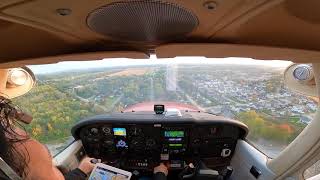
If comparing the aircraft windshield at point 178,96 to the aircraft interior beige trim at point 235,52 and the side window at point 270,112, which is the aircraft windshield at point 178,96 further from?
the aircraft interior beige trim at point 235,52

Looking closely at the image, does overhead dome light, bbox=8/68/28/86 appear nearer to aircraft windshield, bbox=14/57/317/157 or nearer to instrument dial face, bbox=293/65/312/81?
aircraft windshield, bbox=14/57/317/157

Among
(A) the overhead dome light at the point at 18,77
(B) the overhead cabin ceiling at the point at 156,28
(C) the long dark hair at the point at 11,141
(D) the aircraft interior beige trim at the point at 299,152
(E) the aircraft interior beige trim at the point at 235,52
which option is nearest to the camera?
(B) the overhead cabin ceiling at the point at 156,28

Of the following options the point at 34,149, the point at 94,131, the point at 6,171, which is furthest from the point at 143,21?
the point at 94,131

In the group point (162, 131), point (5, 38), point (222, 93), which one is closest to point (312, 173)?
point (222, 93)

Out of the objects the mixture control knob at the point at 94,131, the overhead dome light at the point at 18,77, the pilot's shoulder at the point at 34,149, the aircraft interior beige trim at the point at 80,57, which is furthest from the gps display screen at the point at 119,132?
the aircraft interior beige trim at the point at 80,57

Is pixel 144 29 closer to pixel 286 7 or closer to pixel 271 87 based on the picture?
pixel 286 7

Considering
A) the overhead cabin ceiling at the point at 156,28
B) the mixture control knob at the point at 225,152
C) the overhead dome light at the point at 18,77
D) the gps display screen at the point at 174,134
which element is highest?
the overhead cabin ceiling at the point at 156,28

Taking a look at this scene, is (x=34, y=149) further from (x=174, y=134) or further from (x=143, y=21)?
(x=174, y=134)
